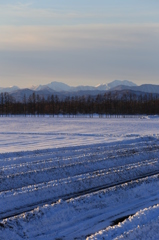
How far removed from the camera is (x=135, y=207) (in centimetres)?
758

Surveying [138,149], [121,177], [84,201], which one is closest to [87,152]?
[138,149]

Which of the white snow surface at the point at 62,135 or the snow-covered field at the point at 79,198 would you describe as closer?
the snow-covered field at the point at 79,198

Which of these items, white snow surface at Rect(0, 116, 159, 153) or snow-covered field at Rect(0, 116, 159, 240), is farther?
white snow surface at Rect(0, 116, 159, 153)

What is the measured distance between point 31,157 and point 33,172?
2.79m

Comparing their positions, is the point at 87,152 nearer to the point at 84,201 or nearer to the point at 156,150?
the point at 156,150

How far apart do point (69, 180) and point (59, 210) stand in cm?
249

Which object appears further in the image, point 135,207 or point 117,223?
point 135,207

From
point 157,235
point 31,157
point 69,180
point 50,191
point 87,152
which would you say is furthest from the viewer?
point 87,152

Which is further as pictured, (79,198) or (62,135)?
(62,135)

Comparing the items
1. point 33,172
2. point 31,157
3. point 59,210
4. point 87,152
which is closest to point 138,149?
point 87,152

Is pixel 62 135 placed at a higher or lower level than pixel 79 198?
lower

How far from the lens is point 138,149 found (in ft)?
51.9

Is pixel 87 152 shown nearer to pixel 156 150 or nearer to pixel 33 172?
pixel 156 150

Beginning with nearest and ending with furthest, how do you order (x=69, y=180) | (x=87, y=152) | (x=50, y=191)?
(x=50, y=191) < (x=69, y=180) < (x=87, y=152)
